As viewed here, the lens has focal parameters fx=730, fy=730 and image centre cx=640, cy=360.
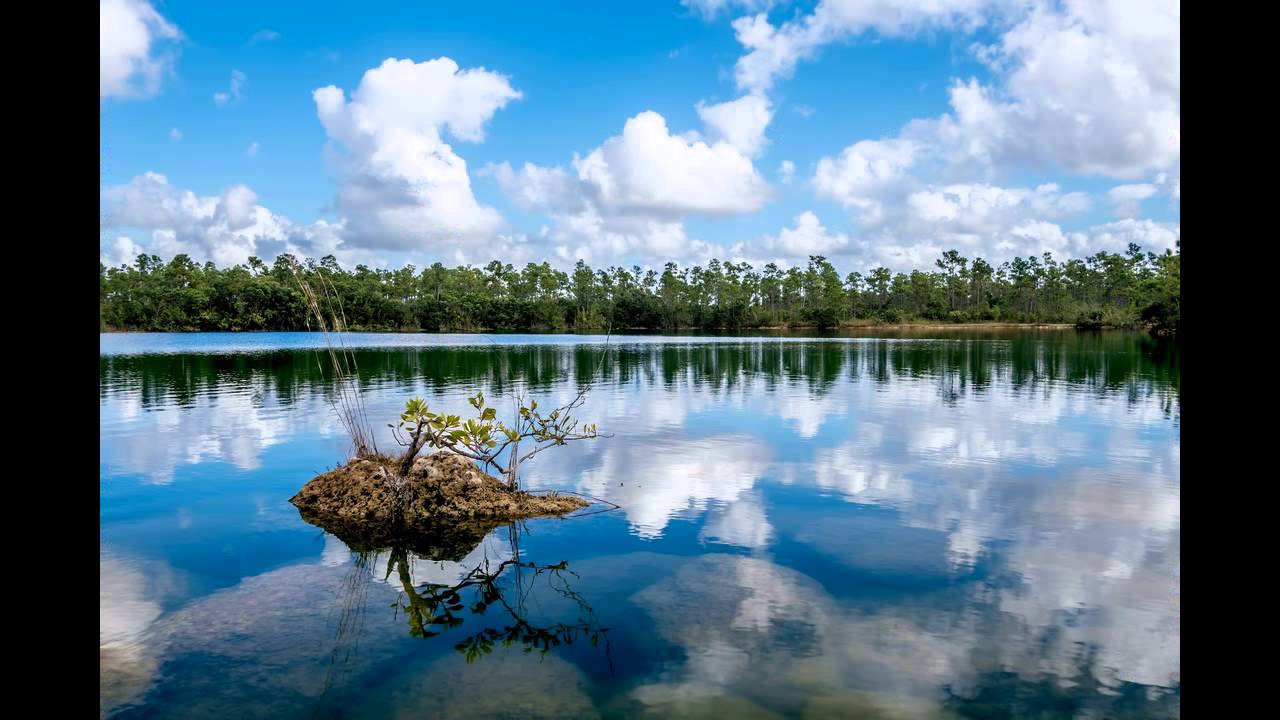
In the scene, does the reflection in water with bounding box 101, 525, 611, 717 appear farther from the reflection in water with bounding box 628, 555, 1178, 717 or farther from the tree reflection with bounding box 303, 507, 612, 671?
the reflection in water with bounding box 628, 555, 1178, 717

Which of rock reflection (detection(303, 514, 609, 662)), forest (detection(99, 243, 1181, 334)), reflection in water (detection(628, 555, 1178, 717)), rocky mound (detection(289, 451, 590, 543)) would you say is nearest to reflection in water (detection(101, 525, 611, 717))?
rock reflection (detection(303, 514, 609, 662))

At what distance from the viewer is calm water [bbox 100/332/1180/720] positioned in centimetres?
475

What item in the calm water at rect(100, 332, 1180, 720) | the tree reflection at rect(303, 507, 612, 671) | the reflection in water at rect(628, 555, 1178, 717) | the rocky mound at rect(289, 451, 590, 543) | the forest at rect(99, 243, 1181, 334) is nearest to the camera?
the reflection in water at rect(628, 555, 1178, 717)

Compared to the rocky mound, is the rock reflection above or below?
below

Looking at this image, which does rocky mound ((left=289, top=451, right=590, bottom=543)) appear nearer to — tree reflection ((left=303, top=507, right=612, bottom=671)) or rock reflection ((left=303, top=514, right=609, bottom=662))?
rock reflection ((left=303, top=514, right=609, bottom=662))

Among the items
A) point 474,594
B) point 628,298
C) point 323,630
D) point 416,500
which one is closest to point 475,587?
point 474,594

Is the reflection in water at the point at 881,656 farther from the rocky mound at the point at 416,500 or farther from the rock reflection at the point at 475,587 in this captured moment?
the rocky mound at the point at 416,500

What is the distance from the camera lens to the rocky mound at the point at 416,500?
8422 millimetres

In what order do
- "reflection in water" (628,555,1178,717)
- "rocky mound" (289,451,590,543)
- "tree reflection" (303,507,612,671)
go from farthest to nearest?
"rocky mound" (289,451,590,543) < "tree reflection" (303,507,612,671) < "reflection in water" (628,555,1178,717)

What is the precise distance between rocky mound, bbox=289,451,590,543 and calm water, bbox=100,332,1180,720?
394mm

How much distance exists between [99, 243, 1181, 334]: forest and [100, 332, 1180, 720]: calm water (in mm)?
73295

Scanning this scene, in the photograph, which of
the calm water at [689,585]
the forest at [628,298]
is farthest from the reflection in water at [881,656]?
the forest at [628,298]

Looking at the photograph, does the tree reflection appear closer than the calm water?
No
